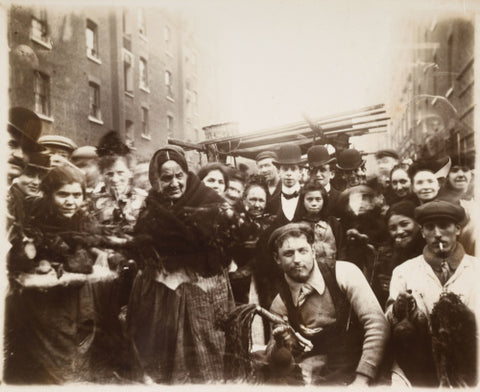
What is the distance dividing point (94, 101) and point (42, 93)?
488 millimetres

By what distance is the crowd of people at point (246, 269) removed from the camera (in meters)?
5.10

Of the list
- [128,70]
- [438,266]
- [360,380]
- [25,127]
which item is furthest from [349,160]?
[25,127]

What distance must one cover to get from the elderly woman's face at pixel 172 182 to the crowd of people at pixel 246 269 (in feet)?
0.04

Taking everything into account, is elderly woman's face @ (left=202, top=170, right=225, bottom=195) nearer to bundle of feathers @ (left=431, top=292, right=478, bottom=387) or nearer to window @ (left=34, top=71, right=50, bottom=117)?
window @ (left=34, top=71, right=50, bottom=117)

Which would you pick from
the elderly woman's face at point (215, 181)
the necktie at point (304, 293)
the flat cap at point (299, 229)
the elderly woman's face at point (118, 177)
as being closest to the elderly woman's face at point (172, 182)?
the elderly woman's face at point (215, 181)

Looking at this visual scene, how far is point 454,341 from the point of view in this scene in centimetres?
509

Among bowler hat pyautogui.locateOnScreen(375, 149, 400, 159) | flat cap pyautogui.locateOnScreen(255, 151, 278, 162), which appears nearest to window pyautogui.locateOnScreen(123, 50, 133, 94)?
flat cap pyautogui.locateOnScreen(255, 151, 278, 162)

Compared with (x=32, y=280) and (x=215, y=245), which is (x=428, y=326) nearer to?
(x=215, y=245)

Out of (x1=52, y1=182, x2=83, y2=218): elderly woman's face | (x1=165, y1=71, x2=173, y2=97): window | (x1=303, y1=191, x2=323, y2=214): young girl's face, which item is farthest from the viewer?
(x1=165, y1=71, x2=173, y2=97): window

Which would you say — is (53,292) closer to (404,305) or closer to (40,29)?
(40,29)

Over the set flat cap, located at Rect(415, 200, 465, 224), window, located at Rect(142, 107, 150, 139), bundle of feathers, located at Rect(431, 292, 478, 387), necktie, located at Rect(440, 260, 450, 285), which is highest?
window, located at Rect(142, 107, 150, 139)

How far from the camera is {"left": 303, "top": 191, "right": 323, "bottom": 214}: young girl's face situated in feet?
17.0

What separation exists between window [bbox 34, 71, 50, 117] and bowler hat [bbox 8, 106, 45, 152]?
0.09 m

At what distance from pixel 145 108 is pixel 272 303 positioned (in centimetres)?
214
